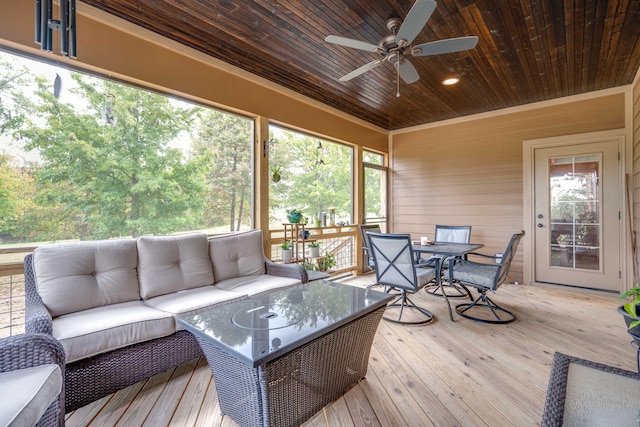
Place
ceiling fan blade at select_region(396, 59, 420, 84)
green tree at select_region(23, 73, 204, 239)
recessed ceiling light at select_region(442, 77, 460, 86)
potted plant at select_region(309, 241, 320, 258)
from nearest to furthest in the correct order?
1. green tree at select_region(23, 73, 204, 239)
2. ceiling fan blade at select_region(396, 59, 420, 84)
3. recessed ceiling light at select_region(442, 77, 460, 86)
4. potted plant at select_region(309, 241, 320, 258)

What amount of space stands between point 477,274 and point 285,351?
259 centimetres

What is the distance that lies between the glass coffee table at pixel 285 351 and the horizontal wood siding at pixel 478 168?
3.84 m

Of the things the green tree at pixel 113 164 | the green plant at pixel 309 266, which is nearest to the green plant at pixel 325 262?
the green plant at pixel 309 266

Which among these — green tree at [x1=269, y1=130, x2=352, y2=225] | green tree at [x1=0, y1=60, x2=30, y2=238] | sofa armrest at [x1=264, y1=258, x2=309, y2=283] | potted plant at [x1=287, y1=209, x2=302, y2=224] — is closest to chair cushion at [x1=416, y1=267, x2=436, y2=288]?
sofa armrest at [x1=264, y1=258, x2=309, y2=283]

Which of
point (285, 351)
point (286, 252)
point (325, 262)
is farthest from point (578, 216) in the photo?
point (285, 351)

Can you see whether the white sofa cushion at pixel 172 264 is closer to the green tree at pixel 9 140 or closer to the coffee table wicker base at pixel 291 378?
the green tree at pixel 9 140

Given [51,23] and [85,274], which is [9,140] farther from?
[85,274]

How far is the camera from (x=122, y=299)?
2.22 m

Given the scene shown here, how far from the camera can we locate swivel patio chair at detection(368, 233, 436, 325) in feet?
9.35

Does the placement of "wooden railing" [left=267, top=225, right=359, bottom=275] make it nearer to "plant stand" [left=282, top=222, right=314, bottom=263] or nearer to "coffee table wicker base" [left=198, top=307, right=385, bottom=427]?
"plant stand" [left=282, top=222, right=314, bottom=263]

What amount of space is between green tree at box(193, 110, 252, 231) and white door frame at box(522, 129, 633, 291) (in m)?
4.22

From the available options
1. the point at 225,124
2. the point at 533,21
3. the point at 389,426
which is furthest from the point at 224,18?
the point at 389,426

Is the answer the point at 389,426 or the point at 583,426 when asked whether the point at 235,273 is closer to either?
the point at 389,426

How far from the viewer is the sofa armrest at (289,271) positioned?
9.70ft
